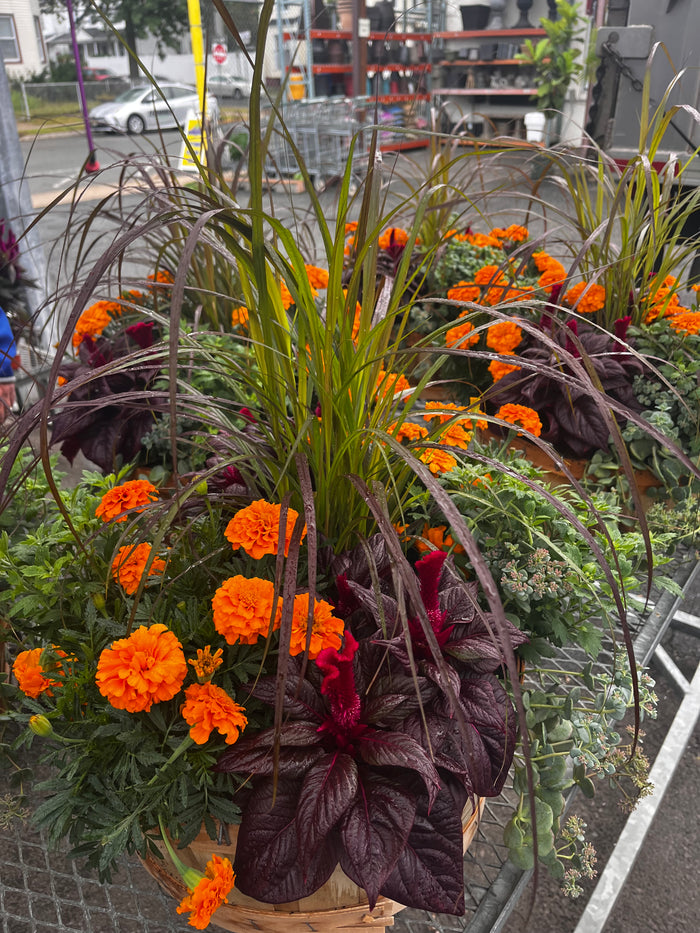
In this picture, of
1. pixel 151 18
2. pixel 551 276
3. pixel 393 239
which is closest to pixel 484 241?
pixel 393 239

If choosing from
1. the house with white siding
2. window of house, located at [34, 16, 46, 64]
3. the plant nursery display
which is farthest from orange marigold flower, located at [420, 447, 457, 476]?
window of house, located at [34, 16, 46, 64]

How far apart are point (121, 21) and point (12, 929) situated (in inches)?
142

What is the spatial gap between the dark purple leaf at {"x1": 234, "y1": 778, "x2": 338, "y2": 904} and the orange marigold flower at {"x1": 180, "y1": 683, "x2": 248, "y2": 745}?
65 millimetres

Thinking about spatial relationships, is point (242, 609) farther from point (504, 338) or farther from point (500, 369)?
point (504, 338)

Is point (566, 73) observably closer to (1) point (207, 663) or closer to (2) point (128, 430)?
(2) point (128, 430)

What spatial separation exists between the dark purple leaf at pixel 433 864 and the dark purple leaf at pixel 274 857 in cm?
6

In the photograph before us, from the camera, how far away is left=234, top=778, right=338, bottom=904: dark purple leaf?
60 centimetres

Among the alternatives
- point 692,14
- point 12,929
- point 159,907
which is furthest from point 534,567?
point 692,14

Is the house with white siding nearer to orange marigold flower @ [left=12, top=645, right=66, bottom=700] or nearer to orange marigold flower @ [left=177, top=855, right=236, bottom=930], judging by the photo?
orange marigold flower @ [left=12, top=645, right=66, bottom=700]

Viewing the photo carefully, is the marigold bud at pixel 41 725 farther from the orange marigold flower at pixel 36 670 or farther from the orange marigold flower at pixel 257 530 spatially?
the orange marigold flower at pixel 257 530

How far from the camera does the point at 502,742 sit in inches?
26.8

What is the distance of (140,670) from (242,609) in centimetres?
10

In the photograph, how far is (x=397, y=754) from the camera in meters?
0.61

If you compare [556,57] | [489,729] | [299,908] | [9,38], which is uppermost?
[556,57]
